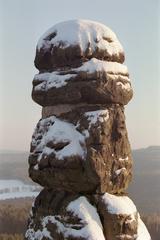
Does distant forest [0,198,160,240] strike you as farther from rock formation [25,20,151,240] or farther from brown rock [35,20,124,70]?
brown rock [35,20,124,70]

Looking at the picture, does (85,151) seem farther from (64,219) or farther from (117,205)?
(64,219)

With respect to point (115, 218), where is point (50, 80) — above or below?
above

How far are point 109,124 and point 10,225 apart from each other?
1586cm

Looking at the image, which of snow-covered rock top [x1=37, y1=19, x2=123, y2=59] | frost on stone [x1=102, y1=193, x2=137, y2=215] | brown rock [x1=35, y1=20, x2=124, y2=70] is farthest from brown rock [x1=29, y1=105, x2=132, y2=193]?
snow-covered rock top [x1=37, y1=19, x2=123, y2=59]

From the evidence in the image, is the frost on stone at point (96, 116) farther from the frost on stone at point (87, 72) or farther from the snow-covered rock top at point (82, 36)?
the snow-covered rock top at point (82, 36)

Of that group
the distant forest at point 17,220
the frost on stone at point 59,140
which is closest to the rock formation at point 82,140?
the frost on stone at point 59,140

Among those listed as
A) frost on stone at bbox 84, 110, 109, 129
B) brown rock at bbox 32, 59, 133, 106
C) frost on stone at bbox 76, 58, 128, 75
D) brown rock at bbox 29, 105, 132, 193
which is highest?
A: frost on stone at bbox 76, 58, 128, 75

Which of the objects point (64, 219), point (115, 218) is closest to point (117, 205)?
point (115, 218)

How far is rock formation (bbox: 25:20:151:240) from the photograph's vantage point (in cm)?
611

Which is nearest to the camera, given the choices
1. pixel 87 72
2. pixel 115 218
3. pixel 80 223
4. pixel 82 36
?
pixel 80 223

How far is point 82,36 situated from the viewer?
251 inches

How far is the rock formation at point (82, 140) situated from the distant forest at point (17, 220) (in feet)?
41.0

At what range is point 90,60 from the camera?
632cm

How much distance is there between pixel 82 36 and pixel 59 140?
1503mm
